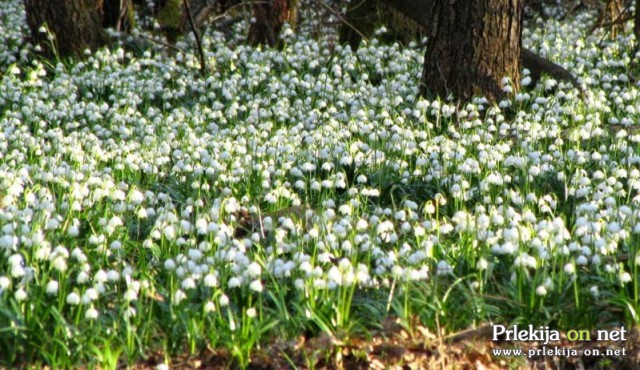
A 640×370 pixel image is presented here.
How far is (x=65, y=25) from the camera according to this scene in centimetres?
983

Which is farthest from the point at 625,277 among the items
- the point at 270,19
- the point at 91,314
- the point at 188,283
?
the point at 270,19

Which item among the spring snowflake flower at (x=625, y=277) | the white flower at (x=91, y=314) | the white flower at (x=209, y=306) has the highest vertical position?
the spring snowflake flower at (x=625, y=277)

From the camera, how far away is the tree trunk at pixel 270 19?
10.8 meters

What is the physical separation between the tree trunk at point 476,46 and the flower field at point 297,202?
0.24 m

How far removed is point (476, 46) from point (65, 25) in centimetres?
453

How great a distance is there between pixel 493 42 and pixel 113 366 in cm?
477

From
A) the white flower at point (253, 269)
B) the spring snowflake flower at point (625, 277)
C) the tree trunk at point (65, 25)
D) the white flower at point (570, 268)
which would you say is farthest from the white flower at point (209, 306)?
the tree trunk at point (65, 25)

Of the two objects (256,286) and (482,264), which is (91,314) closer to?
(256,286)

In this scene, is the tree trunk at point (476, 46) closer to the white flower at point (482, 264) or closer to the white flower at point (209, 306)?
the white flower at point (482, 264)

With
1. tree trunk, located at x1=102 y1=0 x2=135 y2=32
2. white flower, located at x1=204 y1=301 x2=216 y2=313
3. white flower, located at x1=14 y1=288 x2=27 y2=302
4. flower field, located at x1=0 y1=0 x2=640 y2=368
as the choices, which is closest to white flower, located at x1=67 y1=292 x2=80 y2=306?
flower field, located at x1=0 y1=0 x2=640 y2=368

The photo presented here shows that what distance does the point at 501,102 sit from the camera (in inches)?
293

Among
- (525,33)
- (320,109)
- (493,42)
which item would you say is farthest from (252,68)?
(525,33)

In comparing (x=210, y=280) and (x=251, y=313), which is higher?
(x=210, y=280)

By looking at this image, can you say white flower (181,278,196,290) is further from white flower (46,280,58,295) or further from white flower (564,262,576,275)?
white flower (564,262,576,275)
